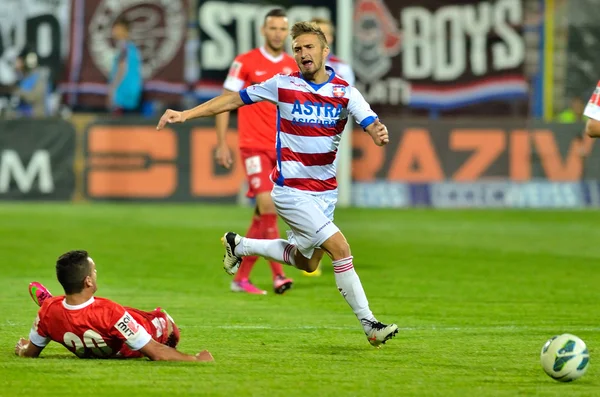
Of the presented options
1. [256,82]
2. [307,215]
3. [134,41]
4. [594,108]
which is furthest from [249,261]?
[134,41]

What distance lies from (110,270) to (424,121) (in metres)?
10.5

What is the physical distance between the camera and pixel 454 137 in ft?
70.9

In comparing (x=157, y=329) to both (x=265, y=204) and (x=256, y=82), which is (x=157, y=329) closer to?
(x=265, y=204)

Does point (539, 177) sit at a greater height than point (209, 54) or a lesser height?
lesser

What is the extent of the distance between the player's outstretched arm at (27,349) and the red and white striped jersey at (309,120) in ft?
6.31

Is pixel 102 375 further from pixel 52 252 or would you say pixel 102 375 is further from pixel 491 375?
pixel 52 252

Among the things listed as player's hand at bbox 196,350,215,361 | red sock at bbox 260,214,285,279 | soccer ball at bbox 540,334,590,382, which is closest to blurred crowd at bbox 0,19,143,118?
red sock at bbox 260,214,285,279

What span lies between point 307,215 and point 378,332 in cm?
89

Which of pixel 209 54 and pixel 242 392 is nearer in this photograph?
pixel 242 392

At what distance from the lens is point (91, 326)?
6.59 metres

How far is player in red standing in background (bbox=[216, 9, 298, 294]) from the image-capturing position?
10.6m

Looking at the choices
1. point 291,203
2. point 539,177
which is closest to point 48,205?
point 539,177

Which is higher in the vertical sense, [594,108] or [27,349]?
[594,108]

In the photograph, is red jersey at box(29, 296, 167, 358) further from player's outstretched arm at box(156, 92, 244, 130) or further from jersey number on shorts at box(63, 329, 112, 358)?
player's outstretched arm at box(156, 92, 244, 130)
